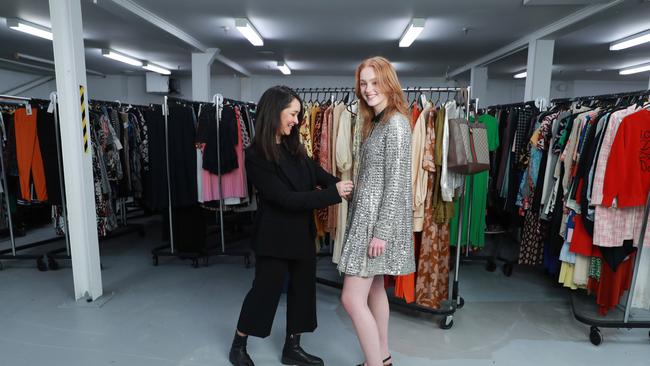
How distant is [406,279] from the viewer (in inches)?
110

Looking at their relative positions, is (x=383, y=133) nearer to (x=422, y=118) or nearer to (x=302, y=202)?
(x=302, y=202)

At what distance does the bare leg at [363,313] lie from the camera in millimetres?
1936

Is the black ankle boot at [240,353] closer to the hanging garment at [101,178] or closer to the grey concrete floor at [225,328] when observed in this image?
the grey concrete floor at [225,328]

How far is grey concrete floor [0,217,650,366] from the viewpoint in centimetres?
250

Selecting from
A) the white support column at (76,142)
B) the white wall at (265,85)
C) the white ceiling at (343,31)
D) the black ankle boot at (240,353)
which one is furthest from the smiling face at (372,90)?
the white wall at (265,85)

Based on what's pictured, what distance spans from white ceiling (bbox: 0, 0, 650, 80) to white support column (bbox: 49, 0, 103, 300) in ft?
4.74

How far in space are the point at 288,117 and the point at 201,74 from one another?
21.5ft

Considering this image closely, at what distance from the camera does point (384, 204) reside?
1819 millimetres

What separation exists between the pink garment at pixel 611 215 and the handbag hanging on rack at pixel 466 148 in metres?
0.73

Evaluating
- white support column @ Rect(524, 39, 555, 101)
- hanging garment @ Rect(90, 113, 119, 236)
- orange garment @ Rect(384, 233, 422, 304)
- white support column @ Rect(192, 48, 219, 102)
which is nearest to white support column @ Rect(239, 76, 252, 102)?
white support column @ Rect(192, 48, 219, 102)

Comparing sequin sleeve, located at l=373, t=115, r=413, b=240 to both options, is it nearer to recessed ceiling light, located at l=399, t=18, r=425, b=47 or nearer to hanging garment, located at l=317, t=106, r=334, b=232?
hanging garment, located at l=317, t=106, r=334, b=232

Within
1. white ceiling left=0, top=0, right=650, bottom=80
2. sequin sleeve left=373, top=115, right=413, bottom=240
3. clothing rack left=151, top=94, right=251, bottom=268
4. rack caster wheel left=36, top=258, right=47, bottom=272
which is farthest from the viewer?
white ceiling left=0, top=0, right=650, bottom=80

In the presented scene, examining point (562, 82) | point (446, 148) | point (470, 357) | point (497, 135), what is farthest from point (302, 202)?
point (562, 82)

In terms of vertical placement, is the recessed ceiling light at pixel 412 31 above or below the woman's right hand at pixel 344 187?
above
